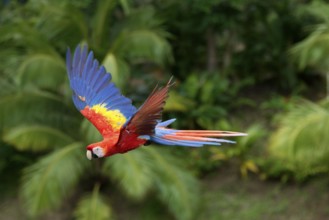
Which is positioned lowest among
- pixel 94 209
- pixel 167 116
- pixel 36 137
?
pixel 94 209

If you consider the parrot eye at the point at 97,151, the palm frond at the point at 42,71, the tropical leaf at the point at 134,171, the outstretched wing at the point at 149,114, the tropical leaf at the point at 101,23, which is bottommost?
the tropical leaf at the point at 134,171

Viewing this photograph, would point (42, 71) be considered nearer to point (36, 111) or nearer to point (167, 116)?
point (36, 111)

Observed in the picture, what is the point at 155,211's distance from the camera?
20.9 ft

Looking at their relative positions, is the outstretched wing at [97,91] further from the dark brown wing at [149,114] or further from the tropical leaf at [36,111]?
the tropical leaf at [36,111]

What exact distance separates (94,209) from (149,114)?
4749 millimetres

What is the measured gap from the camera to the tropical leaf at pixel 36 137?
224 inches

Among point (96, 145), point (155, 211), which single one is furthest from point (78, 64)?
point (155, 211)

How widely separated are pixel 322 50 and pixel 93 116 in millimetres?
4358

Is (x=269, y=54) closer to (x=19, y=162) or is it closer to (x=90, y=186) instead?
(x=90, y=186)

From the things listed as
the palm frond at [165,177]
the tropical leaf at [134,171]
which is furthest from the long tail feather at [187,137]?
the palm frond at [165,177]

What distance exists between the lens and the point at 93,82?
1826 mm

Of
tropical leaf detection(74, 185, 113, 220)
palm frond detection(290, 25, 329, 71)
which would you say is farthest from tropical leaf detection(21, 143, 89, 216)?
palm frond detection(290, 25, 329, 71)

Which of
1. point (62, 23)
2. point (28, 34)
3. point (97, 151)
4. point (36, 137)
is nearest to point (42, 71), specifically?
point (28, 34)

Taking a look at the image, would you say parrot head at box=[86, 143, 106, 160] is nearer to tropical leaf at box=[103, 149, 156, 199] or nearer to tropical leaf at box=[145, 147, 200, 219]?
tropical leaf at box=[103, 149, 156, 199]
